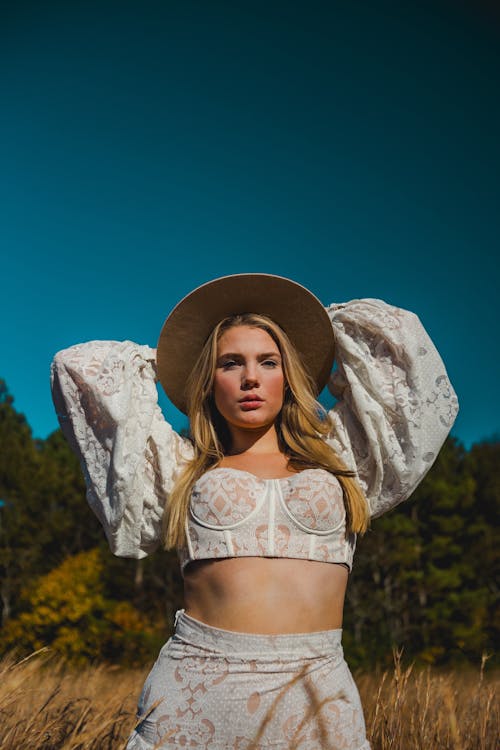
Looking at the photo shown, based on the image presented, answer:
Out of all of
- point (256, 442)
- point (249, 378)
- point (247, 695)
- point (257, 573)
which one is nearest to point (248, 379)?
point (249, 378)

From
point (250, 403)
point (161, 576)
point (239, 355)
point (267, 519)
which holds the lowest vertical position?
point (161, 576)

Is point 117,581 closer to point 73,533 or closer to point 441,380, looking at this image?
point 73,533

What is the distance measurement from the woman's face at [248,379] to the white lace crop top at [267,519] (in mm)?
288

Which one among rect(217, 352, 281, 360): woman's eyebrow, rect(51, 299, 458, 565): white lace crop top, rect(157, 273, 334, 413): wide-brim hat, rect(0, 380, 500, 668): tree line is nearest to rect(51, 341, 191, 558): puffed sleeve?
rect(51, 299, 458, 565): white lace crop top

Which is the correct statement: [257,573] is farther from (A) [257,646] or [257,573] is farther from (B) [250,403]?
(B) [250,403]

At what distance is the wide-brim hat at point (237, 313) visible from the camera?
8.66ft

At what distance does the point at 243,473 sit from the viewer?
2305mm

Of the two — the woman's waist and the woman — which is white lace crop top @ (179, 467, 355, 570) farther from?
the woman's waist

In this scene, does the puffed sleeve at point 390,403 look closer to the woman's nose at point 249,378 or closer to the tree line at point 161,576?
the woman's nose at point 249,378

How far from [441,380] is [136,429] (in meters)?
1.15

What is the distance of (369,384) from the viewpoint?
2.52 meters

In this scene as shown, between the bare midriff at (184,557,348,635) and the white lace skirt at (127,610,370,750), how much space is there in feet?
0.14

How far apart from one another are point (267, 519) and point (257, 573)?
174 millimetres

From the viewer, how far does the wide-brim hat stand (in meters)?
2.64
